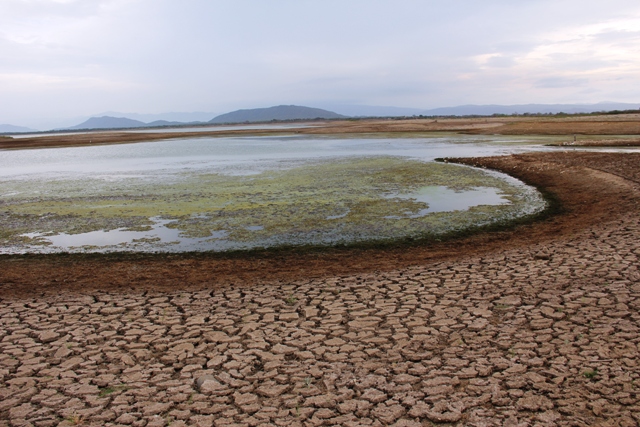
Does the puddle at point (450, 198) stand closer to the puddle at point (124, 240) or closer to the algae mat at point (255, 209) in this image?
the algae mat at point (255, 209)

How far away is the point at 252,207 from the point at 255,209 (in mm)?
366

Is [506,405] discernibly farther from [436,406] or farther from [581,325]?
[581,325]

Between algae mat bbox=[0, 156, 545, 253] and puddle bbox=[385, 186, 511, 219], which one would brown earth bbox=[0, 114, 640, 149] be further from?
puddle bbox=[385, 186, 511, 219]

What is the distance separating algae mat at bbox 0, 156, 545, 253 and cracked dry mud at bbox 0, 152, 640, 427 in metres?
3.41

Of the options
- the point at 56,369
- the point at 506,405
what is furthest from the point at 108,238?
the point at 506,405

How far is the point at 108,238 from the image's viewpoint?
11.7 metres

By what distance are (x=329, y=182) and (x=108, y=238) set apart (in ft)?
33.4

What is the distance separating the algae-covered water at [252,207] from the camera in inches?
444

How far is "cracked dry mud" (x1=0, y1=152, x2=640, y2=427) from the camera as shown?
424cm

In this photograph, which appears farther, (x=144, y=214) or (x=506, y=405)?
(x=144, y=214)

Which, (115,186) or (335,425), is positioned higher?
(115,186)

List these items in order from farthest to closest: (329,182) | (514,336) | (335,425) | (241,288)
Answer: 1. (329,182)
2. (241,288)
3. (514,336)
4. (335,425)

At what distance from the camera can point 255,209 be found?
47.3ft

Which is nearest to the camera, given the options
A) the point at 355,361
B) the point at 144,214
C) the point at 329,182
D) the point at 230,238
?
the point at 355,361
